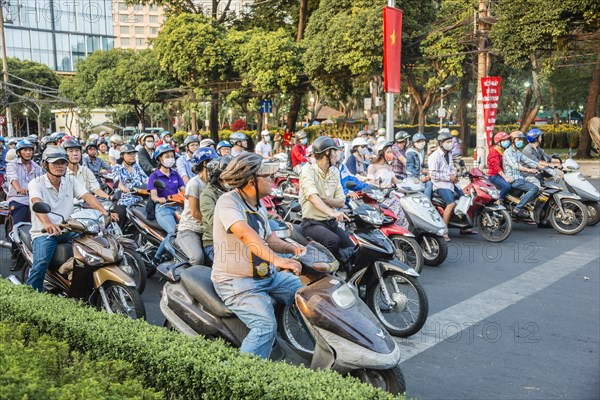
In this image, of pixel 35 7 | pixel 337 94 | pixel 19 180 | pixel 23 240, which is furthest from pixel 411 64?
pixel 35 7

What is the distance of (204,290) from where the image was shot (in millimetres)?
4043

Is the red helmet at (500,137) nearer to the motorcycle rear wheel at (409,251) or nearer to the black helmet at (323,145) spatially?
the motorcycle rear wheel at (409,251)

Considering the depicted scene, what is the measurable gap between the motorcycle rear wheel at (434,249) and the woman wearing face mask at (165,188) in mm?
3493

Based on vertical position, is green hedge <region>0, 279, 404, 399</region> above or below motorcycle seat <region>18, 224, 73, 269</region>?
below

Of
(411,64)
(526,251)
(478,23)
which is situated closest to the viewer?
(526,251)

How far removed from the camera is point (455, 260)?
880 cm

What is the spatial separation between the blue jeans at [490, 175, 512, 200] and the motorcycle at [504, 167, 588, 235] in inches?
3.9

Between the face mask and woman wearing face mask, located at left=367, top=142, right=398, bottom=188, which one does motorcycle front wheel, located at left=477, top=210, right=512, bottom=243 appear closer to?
woman wearing face mask, located at left=367, top=142, right=398, bottom=188

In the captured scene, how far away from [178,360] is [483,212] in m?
7.70

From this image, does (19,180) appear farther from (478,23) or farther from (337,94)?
A: (337,94)

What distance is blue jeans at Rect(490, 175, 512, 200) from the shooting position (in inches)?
411

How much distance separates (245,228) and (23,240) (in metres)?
3.30

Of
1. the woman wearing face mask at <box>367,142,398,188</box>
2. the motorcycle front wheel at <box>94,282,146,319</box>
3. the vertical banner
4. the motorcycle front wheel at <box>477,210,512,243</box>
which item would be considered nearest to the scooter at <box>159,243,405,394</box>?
the motorcycle front wheel at <box>94,282,146,319</box>

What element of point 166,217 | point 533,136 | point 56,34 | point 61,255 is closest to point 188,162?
point 166,217
